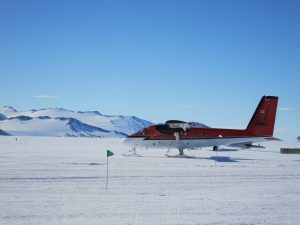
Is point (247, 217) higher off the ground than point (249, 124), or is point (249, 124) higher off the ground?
point (249, 124)

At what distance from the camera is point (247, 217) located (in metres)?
10.6

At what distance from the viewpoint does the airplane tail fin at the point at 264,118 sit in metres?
34.3

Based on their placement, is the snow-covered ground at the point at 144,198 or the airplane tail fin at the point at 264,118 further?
the airplane tail fin at the point at 264,118

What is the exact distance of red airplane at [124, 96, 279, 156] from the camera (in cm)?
3438

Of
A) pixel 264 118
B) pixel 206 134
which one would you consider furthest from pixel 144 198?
pixel 264 118

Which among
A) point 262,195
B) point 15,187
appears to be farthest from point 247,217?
point 15,187

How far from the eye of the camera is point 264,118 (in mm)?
34500

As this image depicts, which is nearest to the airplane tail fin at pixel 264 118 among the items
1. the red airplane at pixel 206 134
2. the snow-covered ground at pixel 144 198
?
the red airplane at pixel 206 134

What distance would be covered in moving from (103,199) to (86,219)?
2.79 meters

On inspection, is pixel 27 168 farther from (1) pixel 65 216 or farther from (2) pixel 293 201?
(2) pixel 293 201

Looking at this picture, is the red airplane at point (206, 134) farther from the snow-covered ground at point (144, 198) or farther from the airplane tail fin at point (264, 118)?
the snow-covered ground at point (144, 198)

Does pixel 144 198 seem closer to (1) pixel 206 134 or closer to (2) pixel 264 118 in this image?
(1) pixel 206 134

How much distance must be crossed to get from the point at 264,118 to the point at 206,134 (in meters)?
5.77

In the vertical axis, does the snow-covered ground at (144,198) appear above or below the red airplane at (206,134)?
below
